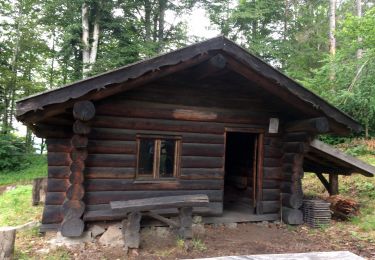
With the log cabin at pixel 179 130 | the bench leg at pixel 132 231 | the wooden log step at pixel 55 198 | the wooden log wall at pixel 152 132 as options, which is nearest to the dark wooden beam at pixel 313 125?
the log cabin at pixel 179 130

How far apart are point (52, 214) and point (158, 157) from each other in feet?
8.21

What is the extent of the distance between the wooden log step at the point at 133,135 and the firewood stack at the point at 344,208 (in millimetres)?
3687

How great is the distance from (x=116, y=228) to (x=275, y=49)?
1831 cm

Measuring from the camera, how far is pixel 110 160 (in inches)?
276

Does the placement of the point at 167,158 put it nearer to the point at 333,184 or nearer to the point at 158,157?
the point at 158,157

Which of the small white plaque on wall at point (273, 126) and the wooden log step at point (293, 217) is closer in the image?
the wooden log step at point (293, 217)

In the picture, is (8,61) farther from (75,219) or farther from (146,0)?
(75,219)

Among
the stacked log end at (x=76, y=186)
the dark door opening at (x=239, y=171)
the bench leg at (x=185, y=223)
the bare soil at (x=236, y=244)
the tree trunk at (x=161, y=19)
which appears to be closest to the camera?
the bare soil at (x=236, y=244)

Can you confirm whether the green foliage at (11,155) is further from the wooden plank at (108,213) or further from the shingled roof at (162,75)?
the shingled roof at (162,75)

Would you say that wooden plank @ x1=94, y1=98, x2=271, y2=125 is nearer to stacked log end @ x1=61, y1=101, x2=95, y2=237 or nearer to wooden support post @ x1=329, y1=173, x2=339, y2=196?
stacked log end @ x1=61, y1=101, x2=95, y2=237

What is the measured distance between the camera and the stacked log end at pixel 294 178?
26.8ft

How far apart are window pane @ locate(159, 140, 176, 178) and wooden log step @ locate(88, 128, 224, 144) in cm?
26

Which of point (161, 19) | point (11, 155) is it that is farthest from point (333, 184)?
point (11, 155)

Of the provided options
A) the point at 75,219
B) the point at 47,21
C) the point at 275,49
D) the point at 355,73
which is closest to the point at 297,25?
the point at 275,49
